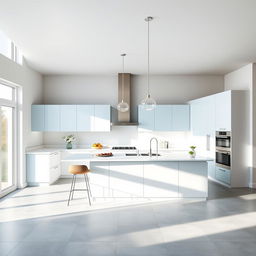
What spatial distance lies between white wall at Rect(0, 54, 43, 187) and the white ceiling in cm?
34

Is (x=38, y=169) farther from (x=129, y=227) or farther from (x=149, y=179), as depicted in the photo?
(x=129, y=227)

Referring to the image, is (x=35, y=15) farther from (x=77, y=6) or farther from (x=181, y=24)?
(x=181, y=24)

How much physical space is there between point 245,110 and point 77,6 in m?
4.27

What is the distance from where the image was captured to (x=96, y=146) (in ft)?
23.0

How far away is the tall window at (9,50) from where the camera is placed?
527cm

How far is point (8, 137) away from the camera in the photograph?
575 cm

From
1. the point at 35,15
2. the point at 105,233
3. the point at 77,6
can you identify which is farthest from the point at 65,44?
the point at 105,233

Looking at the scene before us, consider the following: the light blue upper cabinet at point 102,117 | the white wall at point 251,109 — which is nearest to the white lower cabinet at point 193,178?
the white wall at point 251,109

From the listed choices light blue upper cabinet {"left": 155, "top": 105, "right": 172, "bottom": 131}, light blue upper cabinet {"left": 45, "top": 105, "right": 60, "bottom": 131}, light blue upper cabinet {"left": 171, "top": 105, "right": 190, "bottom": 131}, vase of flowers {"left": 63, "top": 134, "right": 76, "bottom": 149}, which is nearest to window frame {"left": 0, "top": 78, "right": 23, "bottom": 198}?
light blue upper cabinet {"left": 45, "top": 105, "right": 60, "bottom": 131}

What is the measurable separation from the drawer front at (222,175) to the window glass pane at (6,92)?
500 cm

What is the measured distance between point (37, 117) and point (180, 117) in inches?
149

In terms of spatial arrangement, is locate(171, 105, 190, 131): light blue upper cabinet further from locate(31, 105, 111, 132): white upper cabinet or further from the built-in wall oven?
locate(31, 105, 111, 132): white upper cabinet

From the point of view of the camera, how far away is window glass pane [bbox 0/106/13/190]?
537cm

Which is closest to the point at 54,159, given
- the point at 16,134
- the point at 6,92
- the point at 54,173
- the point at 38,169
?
the point at 54,173
